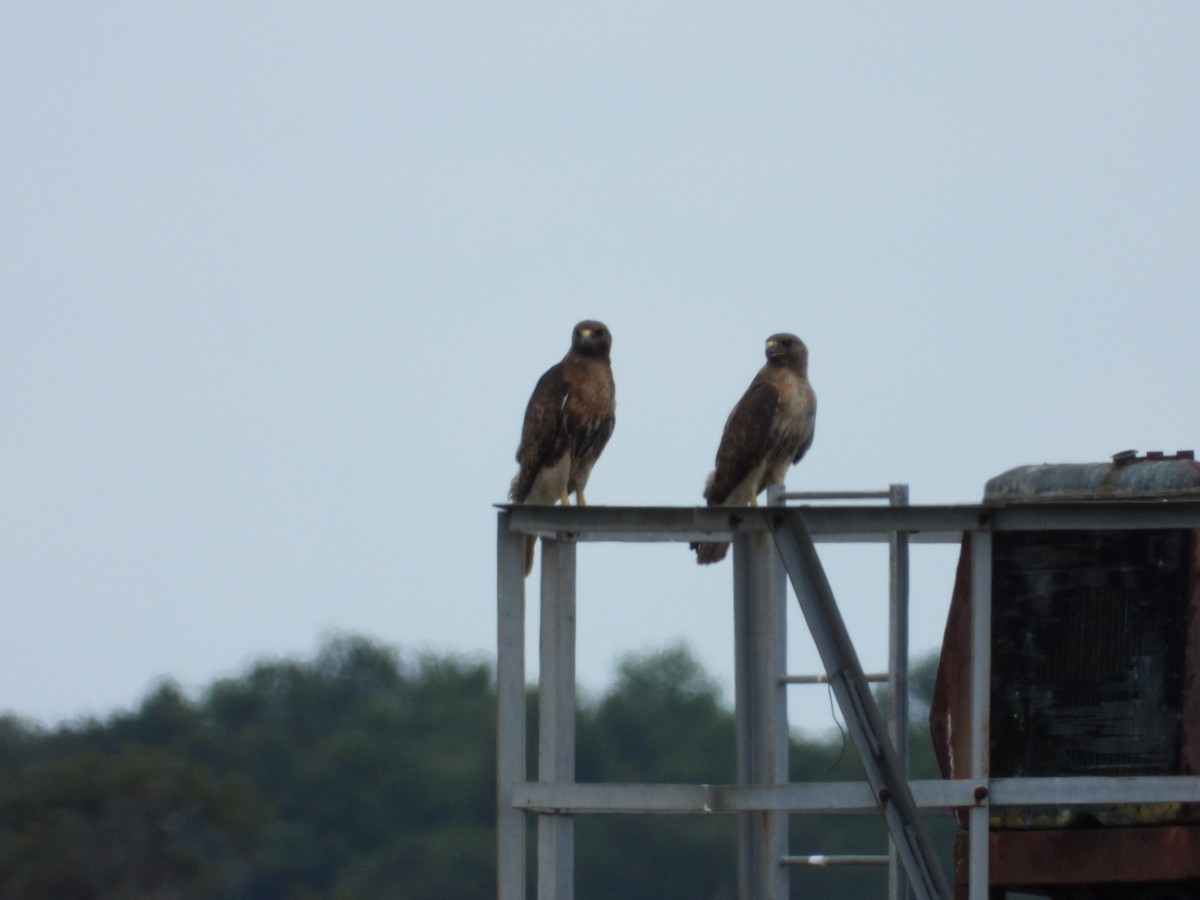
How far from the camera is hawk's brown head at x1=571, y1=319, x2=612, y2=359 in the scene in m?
13.9

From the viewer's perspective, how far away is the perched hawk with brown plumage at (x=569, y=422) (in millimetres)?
13625

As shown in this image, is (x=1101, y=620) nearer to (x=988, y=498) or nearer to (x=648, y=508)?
(x=988, y=498)

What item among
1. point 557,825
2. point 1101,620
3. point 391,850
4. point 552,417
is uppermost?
point 552,417

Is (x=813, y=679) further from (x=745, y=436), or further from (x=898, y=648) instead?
(x=745, y=436)

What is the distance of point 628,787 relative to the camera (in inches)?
327

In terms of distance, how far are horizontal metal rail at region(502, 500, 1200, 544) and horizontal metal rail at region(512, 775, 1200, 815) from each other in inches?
33.2

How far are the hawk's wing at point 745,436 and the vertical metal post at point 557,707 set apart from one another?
194 inches

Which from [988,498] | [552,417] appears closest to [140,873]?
[552,417]

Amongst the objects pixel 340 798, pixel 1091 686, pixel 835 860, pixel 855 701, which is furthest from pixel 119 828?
pixel 855 701

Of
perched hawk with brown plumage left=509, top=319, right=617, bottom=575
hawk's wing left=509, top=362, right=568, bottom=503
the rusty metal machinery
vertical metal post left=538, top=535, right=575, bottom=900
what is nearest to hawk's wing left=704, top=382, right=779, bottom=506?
perched hawk with brown plumage left=509, top=319, right=617, bottom=575

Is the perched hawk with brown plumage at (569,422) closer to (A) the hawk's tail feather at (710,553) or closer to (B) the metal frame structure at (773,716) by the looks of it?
(A) the hawk's tail feather at (710,553)

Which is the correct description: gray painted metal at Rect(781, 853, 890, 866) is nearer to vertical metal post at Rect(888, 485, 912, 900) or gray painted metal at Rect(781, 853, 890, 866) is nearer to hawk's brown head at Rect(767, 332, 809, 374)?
vertical metal post at Rect(888, 485, 912, 900)

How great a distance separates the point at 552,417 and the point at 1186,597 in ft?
16.1

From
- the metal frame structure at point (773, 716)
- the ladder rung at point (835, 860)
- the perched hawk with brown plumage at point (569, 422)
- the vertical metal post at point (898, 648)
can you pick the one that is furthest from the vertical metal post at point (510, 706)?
the perched hawk with brown plumage at point (569, 422)
